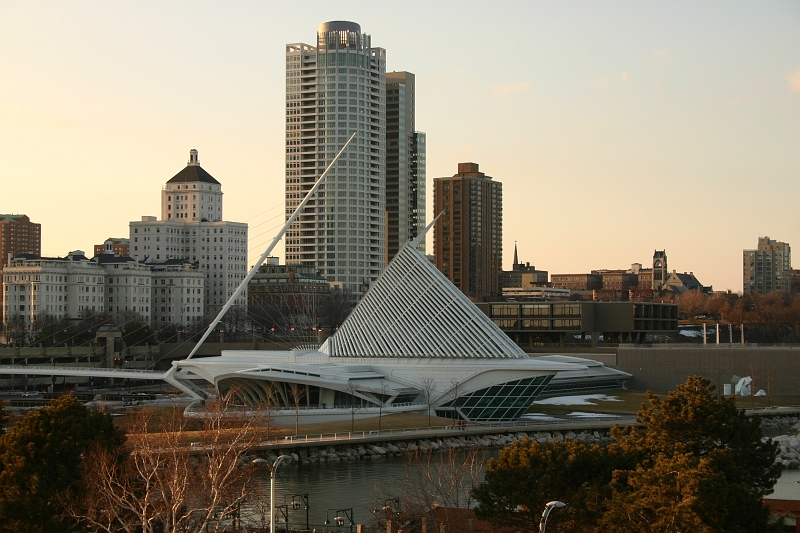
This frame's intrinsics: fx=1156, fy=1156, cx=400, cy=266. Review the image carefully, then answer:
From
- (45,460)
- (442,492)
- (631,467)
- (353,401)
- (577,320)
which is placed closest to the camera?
(631,467)

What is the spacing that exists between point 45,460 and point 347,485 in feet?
56.3

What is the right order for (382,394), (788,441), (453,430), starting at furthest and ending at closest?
1. (382,394)
2. (453,430)
3. (788,441)

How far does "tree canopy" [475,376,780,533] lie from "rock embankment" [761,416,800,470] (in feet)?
53.7

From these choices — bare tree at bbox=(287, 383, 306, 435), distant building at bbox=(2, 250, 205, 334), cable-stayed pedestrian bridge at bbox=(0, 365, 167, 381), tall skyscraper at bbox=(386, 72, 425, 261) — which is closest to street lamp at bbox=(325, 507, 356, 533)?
bare tree at bbox=(287, 383, 306, 435)

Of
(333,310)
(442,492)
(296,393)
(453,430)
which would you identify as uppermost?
(333,310)

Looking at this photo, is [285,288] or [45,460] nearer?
[45,460]

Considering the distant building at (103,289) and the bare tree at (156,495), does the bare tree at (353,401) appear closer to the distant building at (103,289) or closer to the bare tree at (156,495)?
the bare tree at (156,495)

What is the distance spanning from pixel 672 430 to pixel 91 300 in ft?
385

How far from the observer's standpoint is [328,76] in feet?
562

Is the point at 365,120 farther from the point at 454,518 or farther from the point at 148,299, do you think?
the point at 454,518

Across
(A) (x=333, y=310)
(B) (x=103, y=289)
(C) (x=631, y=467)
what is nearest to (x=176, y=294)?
(B) (x=103, y=289)

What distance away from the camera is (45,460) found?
3384 cm

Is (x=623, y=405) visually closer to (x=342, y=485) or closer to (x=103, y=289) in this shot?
(x=342, y=485)

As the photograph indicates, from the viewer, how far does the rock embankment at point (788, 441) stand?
5553cm
